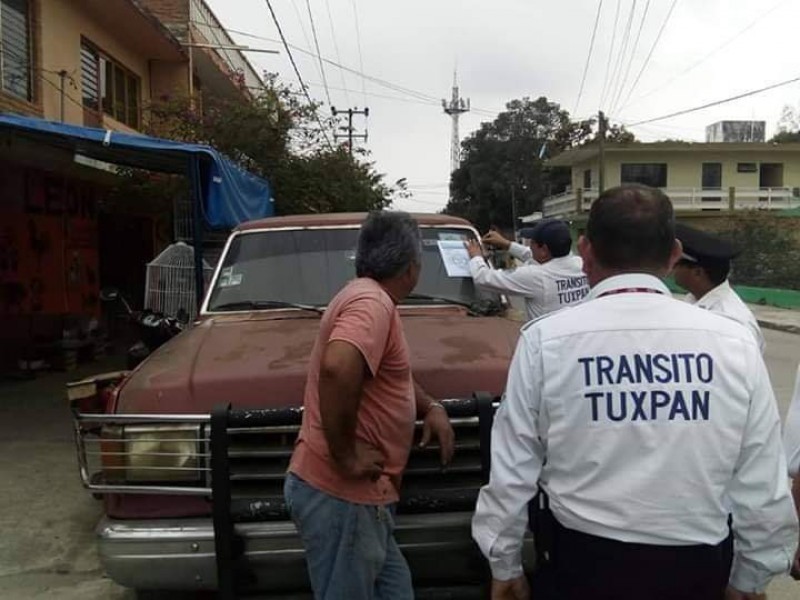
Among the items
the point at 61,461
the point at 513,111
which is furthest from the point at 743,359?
the point at 513,111

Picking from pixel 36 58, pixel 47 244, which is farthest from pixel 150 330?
pixel 36 58

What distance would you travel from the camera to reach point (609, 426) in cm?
194

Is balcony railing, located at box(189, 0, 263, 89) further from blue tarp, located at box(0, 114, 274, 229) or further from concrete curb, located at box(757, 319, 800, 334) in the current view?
concrete curb, located at box(757, 319, 800, 334)

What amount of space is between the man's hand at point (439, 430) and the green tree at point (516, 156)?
52.4m

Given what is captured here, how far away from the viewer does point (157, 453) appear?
318cm

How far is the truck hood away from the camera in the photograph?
3174 mm

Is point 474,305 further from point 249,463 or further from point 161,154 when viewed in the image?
point 161,154

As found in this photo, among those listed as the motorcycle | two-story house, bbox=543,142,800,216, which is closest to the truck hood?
the motorcycle

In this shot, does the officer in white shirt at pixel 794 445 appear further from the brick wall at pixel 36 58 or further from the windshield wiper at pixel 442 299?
the brick wall at pixel 36 58

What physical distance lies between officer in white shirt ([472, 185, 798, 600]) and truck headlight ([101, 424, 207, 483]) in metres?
1.47

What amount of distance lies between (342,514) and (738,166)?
4225cm

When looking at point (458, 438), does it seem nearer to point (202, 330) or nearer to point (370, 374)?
point (370, 374)

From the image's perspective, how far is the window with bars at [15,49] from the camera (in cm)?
1000

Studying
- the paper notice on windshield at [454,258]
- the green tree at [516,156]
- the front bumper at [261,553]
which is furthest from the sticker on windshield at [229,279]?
the green tree at [516,156]
